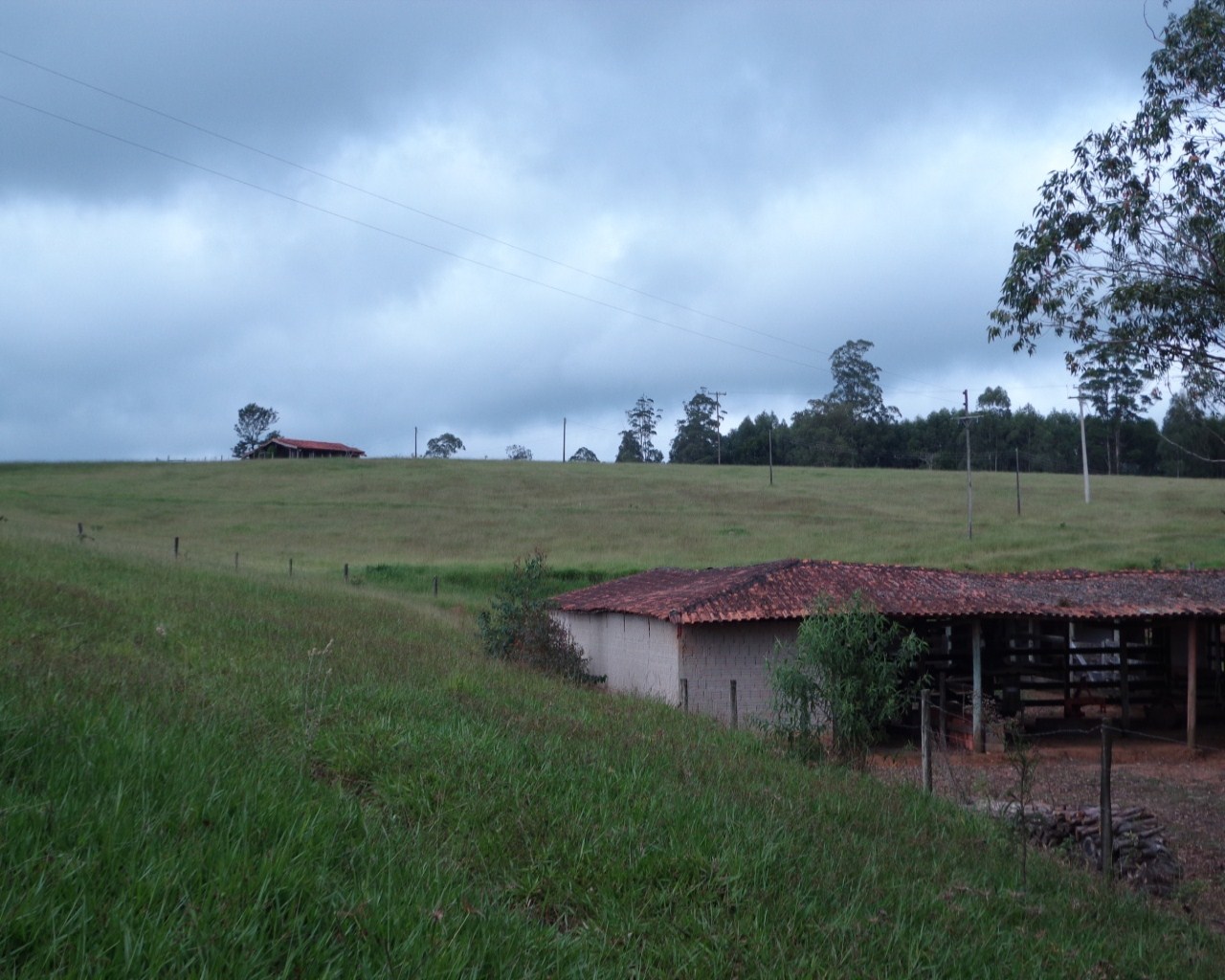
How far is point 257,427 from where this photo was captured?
12156cm

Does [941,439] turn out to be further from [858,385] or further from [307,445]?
[307,445]

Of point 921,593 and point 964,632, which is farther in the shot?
point 964,632

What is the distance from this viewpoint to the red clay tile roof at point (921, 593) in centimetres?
1972

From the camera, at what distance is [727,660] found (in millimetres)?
20141

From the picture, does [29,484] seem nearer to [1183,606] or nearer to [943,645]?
[943,645]

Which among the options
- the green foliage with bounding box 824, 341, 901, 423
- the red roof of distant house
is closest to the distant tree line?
the green foliage with bounding box 824, 341, 901, 423

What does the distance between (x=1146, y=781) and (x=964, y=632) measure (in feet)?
20.1

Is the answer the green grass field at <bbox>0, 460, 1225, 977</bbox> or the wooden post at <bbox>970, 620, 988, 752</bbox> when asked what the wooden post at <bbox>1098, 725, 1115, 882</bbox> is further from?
the wooden post at <bbox>970, 620, 988, 752</bbox>

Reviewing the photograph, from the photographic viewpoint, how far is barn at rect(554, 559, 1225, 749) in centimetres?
1989

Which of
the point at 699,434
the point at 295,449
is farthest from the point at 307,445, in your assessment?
the point at 699,434

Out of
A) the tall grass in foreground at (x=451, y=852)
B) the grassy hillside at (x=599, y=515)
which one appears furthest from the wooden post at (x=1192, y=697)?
the grassy hillside at (x=599, y=515)

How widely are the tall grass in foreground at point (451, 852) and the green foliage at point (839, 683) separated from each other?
2.00 m

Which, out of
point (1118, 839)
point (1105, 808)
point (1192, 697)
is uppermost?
point (1105, 808)

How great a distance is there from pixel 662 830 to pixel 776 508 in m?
53.9
